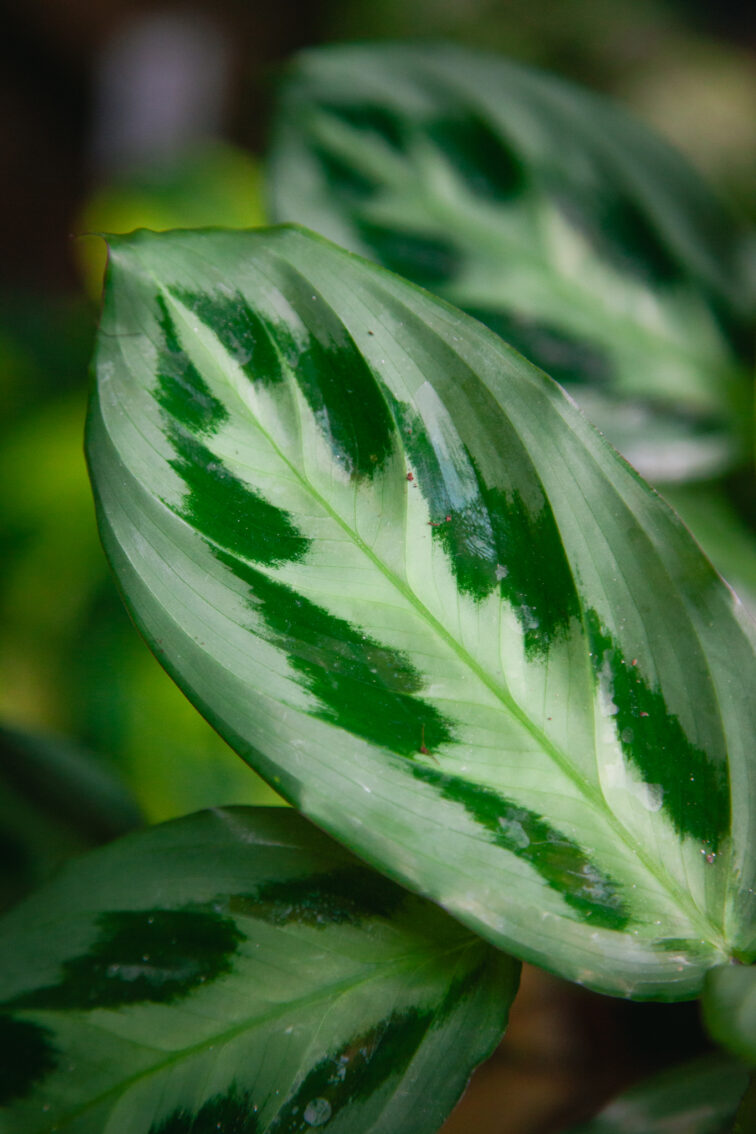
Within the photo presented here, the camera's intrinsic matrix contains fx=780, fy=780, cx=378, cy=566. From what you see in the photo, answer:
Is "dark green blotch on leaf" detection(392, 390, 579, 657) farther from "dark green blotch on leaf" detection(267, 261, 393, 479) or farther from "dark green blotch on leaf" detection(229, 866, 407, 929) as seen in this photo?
"dark green blotch on leaf" detection(229, 866, 407, 929)

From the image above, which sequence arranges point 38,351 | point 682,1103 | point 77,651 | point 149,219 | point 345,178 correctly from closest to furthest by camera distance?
point 682,1103
point 345,178
point 77,651
point 149,219
point 38,351

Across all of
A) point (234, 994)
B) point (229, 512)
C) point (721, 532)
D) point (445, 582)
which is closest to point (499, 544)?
point (445, 582)

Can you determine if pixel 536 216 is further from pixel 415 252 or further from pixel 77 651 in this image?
pixel 77 651

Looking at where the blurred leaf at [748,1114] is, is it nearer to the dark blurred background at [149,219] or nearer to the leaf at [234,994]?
the leaf at [234,994]

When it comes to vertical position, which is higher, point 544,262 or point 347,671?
point 544,262

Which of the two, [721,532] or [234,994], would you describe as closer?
[234,994]

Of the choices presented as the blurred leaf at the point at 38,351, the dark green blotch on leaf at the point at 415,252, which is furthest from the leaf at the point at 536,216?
the blurred leaf at the point at 38,351

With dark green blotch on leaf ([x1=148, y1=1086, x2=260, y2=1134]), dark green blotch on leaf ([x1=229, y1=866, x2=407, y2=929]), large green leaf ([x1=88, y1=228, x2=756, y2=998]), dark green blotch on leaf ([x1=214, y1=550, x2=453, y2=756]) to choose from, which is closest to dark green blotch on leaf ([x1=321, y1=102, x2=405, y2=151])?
large green leaf ([x1=88, y1=228, x2=756, y2=998])
